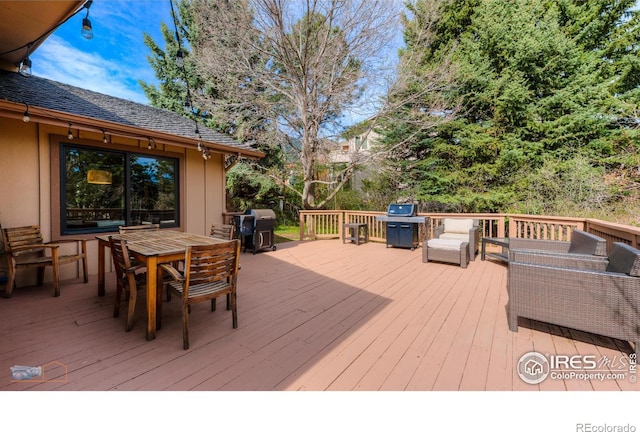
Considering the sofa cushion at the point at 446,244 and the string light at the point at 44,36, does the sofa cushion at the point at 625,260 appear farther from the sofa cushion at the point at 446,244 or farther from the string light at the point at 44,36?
the string light at the point at 44,36

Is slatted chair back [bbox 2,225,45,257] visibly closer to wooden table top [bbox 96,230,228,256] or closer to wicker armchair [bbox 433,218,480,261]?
wooden table top [bbox 96,230,228,256]

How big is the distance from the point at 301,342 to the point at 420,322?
1169 mm

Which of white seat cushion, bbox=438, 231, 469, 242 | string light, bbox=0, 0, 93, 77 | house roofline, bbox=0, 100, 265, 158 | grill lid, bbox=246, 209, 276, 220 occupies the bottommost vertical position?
white seat cushion, bbox=438, 231, 469, 242

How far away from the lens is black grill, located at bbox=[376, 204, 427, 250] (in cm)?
611

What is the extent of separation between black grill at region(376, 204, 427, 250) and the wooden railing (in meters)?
0.42

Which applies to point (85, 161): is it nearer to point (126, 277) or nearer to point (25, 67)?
point (25, 67)

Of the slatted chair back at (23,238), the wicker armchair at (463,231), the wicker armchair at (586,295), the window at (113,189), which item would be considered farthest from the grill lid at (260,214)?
the wicker armchair at (586,295)

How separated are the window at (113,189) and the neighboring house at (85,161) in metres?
0.01

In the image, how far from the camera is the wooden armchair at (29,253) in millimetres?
3248

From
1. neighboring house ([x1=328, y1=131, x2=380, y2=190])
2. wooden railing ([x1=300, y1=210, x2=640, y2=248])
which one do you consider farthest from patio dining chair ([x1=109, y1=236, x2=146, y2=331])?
neighboring house ([x1=328, y1=131, x2=380, y2=190])
